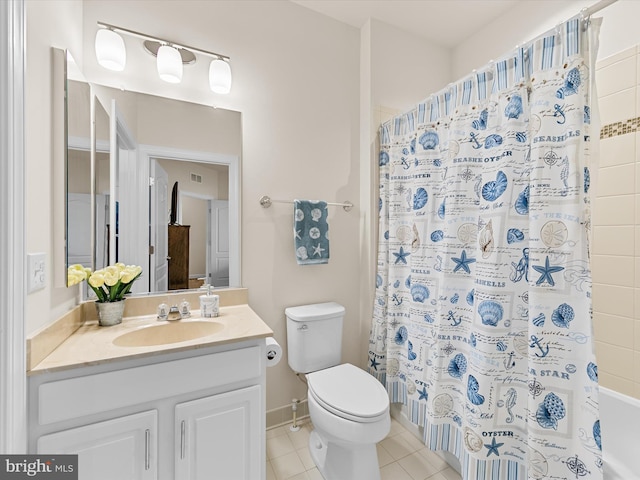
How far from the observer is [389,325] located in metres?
1.92

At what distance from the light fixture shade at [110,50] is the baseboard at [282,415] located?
2.11 metres

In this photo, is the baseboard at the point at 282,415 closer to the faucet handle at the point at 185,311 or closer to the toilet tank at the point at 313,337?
the toilet tank at the point at 313,337

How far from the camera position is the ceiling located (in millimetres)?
1948

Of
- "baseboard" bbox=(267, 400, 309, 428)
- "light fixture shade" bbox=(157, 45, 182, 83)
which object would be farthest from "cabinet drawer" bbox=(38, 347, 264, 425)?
"light fixture shade" bbox=(157, 45, 182, 83)

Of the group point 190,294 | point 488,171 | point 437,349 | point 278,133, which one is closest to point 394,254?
point 437,349

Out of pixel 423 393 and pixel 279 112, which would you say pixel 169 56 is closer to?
pixel 279 112

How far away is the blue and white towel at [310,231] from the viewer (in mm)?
1870

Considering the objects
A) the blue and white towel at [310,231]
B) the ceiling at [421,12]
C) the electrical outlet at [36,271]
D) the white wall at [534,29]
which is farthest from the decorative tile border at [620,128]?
the electrical outlet at [36,271]

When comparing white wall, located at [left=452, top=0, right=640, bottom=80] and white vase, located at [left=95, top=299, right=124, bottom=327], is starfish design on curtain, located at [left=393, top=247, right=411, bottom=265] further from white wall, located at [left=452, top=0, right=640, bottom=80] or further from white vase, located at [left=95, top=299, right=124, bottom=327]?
white vase, located at [left=95, top=299, right=124, bottom=327]

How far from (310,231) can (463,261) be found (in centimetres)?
90

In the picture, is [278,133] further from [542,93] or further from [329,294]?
[542,93]

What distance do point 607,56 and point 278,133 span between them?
5.99 ft

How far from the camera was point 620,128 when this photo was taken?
149cm

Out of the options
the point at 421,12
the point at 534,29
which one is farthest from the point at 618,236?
the point at 421,12
